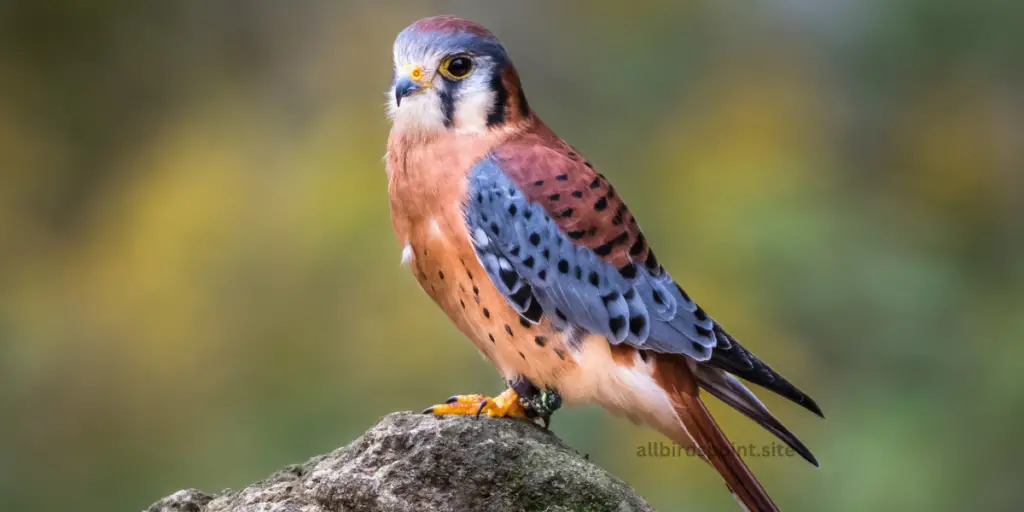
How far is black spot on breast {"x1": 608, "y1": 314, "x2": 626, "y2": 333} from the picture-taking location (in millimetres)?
2436

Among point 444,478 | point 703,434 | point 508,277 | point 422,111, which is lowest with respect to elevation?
point 444,478

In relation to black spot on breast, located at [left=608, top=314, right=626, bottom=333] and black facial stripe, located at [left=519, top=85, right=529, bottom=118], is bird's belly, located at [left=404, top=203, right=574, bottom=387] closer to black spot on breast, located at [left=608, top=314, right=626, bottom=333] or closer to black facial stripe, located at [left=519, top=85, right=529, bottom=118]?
black spot on breast, located at [left=608, top=314, right=626, bottom=333]

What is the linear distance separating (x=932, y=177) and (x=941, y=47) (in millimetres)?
544

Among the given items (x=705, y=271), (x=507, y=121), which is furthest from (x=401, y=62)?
(x=705, y=271)

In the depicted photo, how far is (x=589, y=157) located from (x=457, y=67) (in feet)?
5.66

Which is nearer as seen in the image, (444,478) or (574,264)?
(444,478)

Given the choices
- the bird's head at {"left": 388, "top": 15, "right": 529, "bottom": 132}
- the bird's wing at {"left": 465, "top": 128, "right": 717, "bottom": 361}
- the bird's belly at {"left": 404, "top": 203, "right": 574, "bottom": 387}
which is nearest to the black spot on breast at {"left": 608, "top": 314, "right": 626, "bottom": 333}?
the bird's wing at {"left": 465, "top": 128, "right": 717, "bottom": 361}

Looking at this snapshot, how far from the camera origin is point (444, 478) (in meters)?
2.10

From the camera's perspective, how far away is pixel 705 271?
13.2 ft

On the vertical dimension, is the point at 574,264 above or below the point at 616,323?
above

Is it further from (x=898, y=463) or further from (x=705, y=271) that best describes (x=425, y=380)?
(x=898, y=463)

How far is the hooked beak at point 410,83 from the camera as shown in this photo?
2.46 metres

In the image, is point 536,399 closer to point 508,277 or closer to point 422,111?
point 508,277

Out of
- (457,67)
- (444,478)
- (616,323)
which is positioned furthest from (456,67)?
(444,478)
